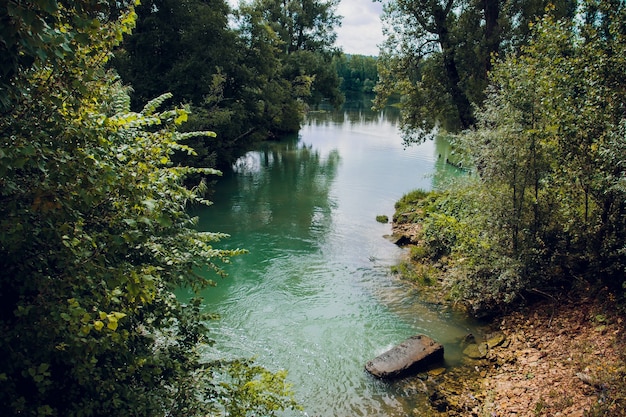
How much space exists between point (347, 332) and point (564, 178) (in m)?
5.90

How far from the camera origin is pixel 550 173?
9406 mm

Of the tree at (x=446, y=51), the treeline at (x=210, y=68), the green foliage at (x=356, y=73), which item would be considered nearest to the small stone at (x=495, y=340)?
the tree at (x=446, y=51)

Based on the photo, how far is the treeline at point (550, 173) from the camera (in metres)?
7.99

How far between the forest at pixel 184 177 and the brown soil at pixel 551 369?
0.73 meters

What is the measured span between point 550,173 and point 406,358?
5.20 meters

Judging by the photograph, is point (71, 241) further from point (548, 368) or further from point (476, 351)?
point (476, 351)

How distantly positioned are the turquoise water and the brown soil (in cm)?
87

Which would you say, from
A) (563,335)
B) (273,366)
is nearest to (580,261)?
(563,335)

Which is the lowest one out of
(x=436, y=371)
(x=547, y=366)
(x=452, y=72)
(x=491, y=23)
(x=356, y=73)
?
(x=436, y=371)

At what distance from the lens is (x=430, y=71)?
18.7m

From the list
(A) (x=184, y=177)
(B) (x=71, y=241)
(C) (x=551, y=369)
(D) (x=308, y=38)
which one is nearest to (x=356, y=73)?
(D) (x=308, y=38)

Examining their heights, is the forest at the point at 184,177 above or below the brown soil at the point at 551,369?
above

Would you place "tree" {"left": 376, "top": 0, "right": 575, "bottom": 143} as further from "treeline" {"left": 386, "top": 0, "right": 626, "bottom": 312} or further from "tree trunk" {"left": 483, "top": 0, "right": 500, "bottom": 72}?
"treeline" {"left": 386, "top": 0, "right": 626, "bottom": 312}

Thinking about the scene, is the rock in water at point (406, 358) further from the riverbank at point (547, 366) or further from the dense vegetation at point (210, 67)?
the dense vegetation at point (210, 67)
